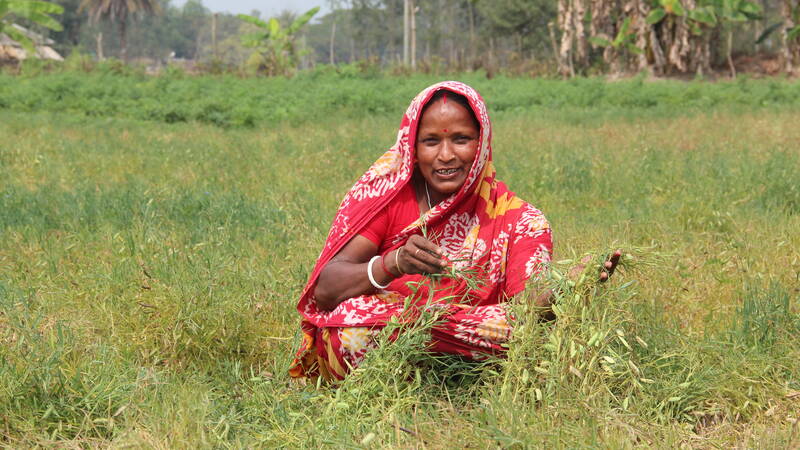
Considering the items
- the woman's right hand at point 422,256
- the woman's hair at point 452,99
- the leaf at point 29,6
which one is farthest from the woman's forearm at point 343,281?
the leaf at point 29,6

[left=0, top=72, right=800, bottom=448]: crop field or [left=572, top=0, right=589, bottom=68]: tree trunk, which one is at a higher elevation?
[left=572, top=0, right=589, bottom=68]: tree trunk

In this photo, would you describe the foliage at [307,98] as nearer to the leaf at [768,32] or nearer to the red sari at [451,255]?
the leaf at [768,32]

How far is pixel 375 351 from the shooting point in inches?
106

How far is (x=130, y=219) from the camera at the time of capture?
16.4ft

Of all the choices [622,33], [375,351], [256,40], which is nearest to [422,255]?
[375,351]

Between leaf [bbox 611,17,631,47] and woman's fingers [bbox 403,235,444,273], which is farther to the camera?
leaf [bbox 611,17,631,47]

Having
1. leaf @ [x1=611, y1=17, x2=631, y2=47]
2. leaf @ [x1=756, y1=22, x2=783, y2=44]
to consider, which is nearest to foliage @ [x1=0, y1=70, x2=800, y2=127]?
leaf @ [x1=611, y1=17, x2=631, y2=47]

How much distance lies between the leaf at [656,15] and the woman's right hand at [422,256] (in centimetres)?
2005

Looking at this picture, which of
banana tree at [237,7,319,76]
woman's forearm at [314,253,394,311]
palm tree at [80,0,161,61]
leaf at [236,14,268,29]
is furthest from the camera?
palm tree at [80,0,161,61]

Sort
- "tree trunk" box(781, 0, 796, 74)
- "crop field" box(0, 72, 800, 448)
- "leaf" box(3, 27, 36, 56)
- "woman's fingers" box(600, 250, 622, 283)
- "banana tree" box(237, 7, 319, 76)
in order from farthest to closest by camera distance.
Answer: "banana tree" box(237, 7, 319, 76) < "tree trunk" box(781, 0, 796, 74) < "leaf" box(3, 27, 36, 56) < "woman's fingers" box(600, 250, 622, 283) < "crop field" box(0, 72, 800, 448)

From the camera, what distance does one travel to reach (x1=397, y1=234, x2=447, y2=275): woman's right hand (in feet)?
8.48

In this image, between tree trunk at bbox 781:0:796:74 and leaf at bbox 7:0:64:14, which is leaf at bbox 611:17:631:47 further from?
leaf at bbox 7:0:64:14

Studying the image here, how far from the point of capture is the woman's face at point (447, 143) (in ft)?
9.66

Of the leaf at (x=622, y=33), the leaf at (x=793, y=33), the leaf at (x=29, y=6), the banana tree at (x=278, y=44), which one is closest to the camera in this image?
the leaf at (x=29, y=6)
